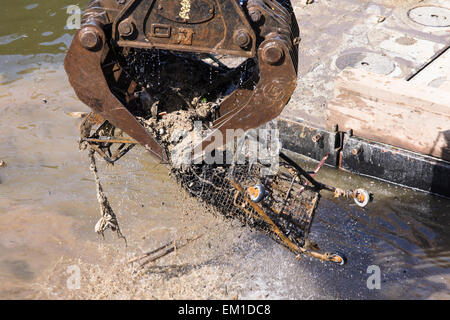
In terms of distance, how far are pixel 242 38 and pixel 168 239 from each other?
141 inches

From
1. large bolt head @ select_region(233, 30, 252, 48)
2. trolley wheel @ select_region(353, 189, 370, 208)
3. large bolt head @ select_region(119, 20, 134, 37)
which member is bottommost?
trolley wheel @ select_region(353, 189, 370, 208)

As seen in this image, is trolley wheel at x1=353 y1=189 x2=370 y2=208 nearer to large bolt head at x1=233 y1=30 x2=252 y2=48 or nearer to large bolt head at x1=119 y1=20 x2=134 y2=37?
large bolt head at x1=233 y1=30 x2=252 y2=48

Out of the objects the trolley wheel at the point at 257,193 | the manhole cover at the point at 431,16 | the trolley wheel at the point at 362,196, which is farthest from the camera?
the manhole cover at the point at 431,16

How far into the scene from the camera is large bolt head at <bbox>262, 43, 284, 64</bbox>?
4.19 meters

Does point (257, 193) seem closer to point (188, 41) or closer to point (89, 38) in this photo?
point (188, 41)

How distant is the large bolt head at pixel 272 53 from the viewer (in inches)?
165

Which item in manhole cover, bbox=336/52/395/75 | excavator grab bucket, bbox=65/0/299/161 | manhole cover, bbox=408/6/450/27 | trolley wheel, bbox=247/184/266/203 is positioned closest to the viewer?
excavator grab bucket, bbox=65/0/299/161

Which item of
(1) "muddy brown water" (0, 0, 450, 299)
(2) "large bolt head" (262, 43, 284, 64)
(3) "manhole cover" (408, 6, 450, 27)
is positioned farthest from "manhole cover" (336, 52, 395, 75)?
(2) "large bolt head" (262, 43, 284, 64)

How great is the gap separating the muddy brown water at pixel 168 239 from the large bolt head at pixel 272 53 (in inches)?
129

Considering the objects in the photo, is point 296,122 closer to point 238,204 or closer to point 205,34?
point 238,204

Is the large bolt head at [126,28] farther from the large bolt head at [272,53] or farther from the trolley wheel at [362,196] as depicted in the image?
the trolley wheel at [362,196]

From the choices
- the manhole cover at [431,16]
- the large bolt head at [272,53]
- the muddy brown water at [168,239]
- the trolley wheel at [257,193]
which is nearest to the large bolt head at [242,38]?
the large bolt head at [272,53]

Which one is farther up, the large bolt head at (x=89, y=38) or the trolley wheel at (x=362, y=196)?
the large bolt head at (x=89, y=38)

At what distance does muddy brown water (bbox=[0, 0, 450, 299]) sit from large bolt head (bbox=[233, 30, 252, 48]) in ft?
11.1
